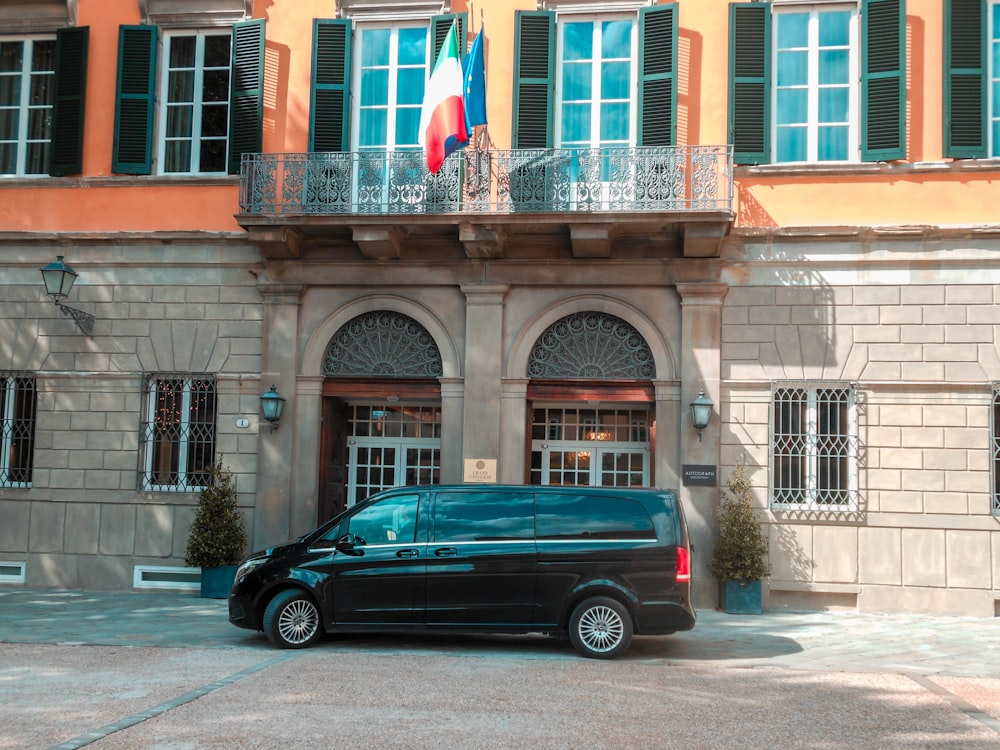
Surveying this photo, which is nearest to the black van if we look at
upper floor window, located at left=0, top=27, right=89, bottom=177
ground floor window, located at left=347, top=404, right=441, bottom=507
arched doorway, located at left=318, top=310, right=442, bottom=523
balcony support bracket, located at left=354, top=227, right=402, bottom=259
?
arched doorway, located at left=318, top=310, right=442, bottom=523

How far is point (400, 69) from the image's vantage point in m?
15.3

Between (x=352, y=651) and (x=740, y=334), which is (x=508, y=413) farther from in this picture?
(x=352, y=651)

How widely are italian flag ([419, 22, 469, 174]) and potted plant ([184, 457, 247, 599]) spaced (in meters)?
5.29

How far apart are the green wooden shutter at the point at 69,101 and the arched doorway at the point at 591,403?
24.1 feet

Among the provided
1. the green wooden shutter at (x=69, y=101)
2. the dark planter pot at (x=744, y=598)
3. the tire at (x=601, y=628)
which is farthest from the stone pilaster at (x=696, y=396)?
the green wooden shutter at (x=69, y=101)

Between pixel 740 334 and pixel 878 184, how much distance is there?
2.66 metres

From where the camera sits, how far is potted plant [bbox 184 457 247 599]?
14.2 metres

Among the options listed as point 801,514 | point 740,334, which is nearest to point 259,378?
point 740,334

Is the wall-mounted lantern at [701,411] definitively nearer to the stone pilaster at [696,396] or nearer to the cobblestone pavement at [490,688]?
the stone pilaster at [696,396]

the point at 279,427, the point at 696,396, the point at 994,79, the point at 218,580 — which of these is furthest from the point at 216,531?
the point at 994,79

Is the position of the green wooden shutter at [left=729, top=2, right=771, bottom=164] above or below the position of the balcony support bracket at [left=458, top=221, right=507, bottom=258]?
above

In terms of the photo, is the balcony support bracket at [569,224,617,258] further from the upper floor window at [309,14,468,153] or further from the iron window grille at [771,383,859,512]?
the iron window grille at [771,383,859,512]

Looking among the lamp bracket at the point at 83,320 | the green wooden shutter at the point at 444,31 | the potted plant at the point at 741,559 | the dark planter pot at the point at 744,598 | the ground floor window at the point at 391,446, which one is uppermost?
the green wooden shutter at the point at 444,31

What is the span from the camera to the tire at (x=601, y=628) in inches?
406
